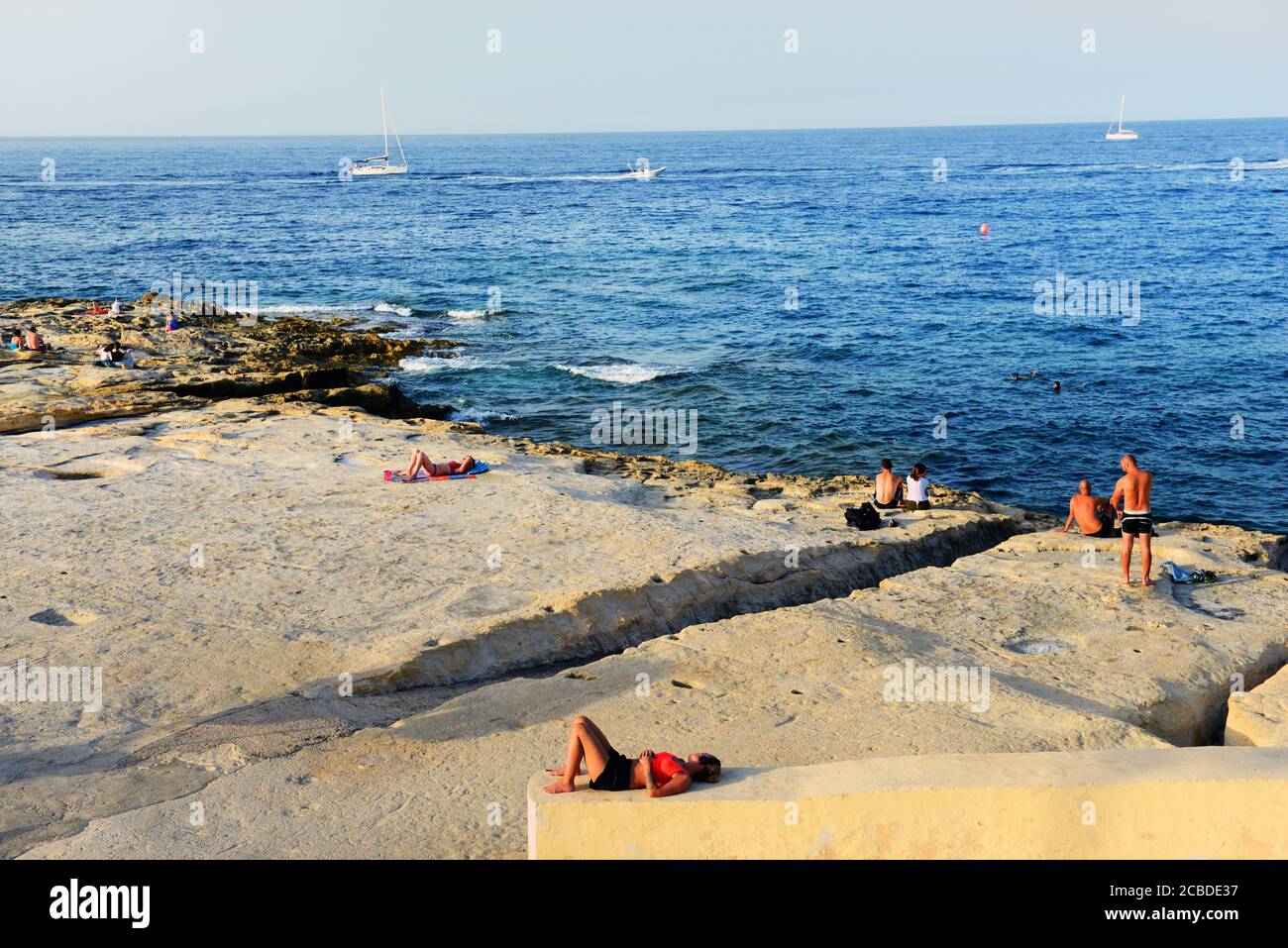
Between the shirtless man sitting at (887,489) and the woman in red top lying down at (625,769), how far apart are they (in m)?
11.1

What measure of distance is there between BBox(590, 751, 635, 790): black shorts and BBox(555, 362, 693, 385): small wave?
23296 millimetres

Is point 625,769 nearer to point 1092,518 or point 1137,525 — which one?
point 1137,525

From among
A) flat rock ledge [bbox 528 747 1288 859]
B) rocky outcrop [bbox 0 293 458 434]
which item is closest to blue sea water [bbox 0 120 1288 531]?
rocky outcrop [bbox 0 293 458 434]

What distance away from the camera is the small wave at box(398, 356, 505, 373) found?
3131cm

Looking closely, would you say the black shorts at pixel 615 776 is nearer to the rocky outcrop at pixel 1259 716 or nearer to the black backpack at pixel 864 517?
the rocky outcrop at pixel 1259 716

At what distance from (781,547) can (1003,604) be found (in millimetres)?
3064

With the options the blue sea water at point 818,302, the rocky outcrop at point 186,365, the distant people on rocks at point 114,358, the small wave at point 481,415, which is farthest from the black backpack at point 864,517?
the distant people on rocks at point 114,358

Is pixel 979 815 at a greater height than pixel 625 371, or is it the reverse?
pixel 625 371

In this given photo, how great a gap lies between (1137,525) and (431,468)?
10628mm

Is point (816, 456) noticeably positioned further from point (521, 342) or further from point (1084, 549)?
point (521, 342)

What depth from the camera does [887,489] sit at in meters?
17.8

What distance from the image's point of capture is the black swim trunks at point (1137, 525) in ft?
45.2

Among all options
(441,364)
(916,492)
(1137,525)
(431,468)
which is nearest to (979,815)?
(1137,525)

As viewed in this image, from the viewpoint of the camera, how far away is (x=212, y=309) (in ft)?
121
